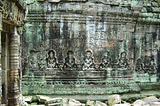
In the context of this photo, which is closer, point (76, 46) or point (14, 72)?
point (14, 72)

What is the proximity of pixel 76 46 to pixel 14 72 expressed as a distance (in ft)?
12.5

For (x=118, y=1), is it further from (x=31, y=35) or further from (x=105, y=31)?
(x=31, y=35)

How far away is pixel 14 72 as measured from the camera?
451 cm

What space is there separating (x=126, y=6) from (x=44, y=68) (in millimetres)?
5341

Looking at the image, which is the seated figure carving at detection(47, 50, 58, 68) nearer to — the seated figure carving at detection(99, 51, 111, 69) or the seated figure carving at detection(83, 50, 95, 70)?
the seated figure carving at detection(83, 50, 95, 70)

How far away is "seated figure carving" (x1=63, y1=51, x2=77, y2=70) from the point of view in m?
7.80

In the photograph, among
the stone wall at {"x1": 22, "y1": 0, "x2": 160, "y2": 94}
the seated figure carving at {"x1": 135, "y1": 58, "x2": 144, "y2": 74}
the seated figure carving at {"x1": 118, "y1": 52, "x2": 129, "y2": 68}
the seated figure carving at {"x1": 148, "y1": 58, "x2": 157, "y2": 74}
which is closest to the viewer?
the stone wall at {"x1": 22, "y1": 0, "x2": 160, "y2": 94}

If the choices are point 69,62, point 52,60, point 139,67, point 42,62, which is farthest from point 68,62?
point 139,67

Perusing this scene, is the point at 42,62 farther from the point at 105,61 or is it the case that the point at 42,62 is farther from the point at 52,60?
the point at 105,61

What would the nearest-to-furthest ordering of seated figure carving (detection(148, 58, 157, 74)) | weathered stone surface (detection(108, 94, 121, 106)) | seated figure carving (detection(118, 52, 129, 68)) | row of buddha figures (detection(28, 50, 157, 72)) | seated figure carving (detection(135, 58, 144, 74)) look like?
1. weathered stone surface (detection(108, 94, 121, 106))
2. row of buddha figures (detection(28, 50, 157, 72))
3. seated figure carving (detection(118, 52, 129, 68))
4. seated figure carving (detection(135, 58, 144, 74))
5. seated figure carving (detection(148, 58, 157, 74))

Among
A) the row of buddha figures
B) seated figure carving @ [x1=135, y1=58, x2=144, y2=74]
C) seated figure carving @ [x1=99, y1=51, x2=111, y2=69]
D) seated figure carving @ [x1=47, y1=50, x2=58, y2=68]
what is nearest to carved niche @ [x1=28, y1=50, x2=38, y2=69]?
the row of buddha figures

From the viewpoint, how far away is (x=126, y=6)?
8031 mm

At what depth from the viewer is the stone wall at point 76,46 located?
Result: 25.0ft

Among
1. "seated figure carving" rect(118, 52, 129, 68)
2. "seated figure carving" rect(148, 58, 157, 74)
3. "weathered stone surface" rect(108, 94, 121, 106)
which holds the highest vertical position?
"seated figure carving" rect(118, 52, 129, 68)
